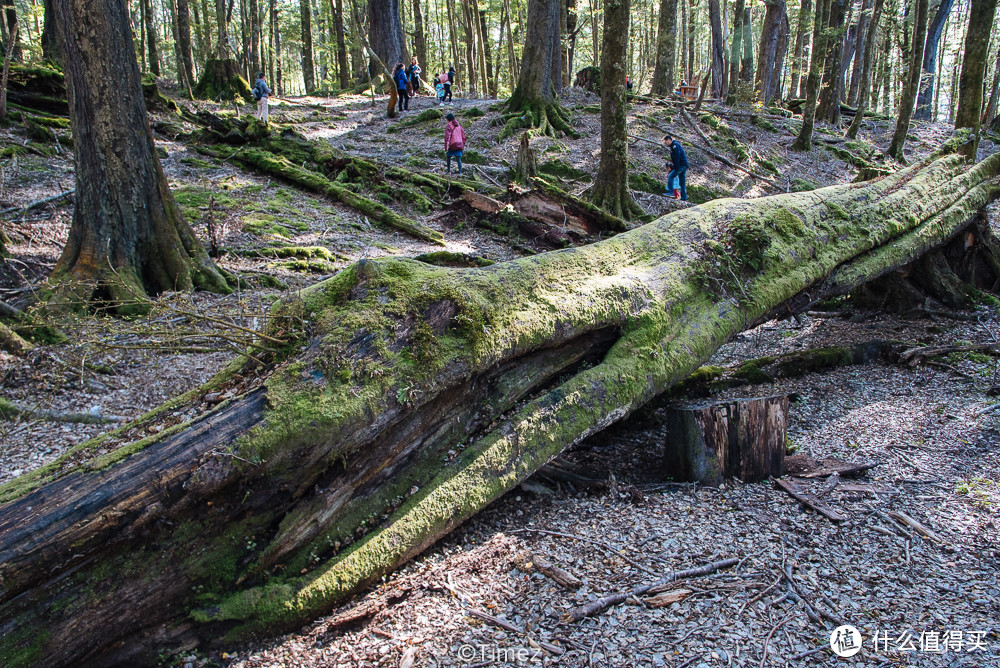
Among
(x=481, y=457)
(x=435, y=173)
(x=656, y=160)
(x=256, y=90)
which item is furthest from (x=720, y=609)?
(x=256, y=90)

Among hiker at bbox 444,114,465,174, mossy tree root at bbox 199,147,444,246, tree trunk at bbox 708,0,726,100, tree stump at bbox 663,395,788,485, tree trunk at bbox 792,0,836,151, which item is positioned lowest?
tree stump at bbox 663,395,788,485

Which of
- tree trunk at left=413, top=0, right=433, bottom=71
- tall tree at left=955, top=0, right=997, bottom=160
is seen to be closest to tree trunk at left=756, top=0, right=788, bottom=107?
tall tree at left=955, top=0, right=997, bottom=160

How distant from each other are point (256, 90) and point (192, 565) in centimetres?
1631

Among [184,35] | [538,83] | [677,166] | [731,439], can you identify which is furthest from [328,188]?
[184,35]

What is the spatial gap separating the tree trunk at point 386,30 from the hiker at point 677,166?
14.8m

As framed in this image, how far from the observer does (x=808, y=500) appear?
3.75m

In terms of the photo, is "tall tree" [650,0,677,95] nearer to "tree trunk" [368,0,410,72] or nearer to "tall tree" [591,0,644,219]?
"tree trunk" [368,0,410,72]

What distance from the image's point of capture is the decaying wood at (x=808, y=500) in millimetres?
3570

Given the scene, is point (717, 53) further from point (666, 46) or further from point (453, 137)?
point (453, 137)

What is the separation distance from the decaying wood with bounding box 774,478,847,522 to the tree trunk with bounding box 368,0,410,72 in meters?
23.1

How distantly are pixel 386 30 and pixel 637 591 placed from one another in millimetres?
24716

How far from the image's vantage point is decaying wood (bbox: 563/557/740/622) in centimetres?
286

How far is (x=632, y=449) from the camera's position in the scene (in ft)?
15.7

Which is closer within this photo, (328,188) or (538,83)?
(328,188)
